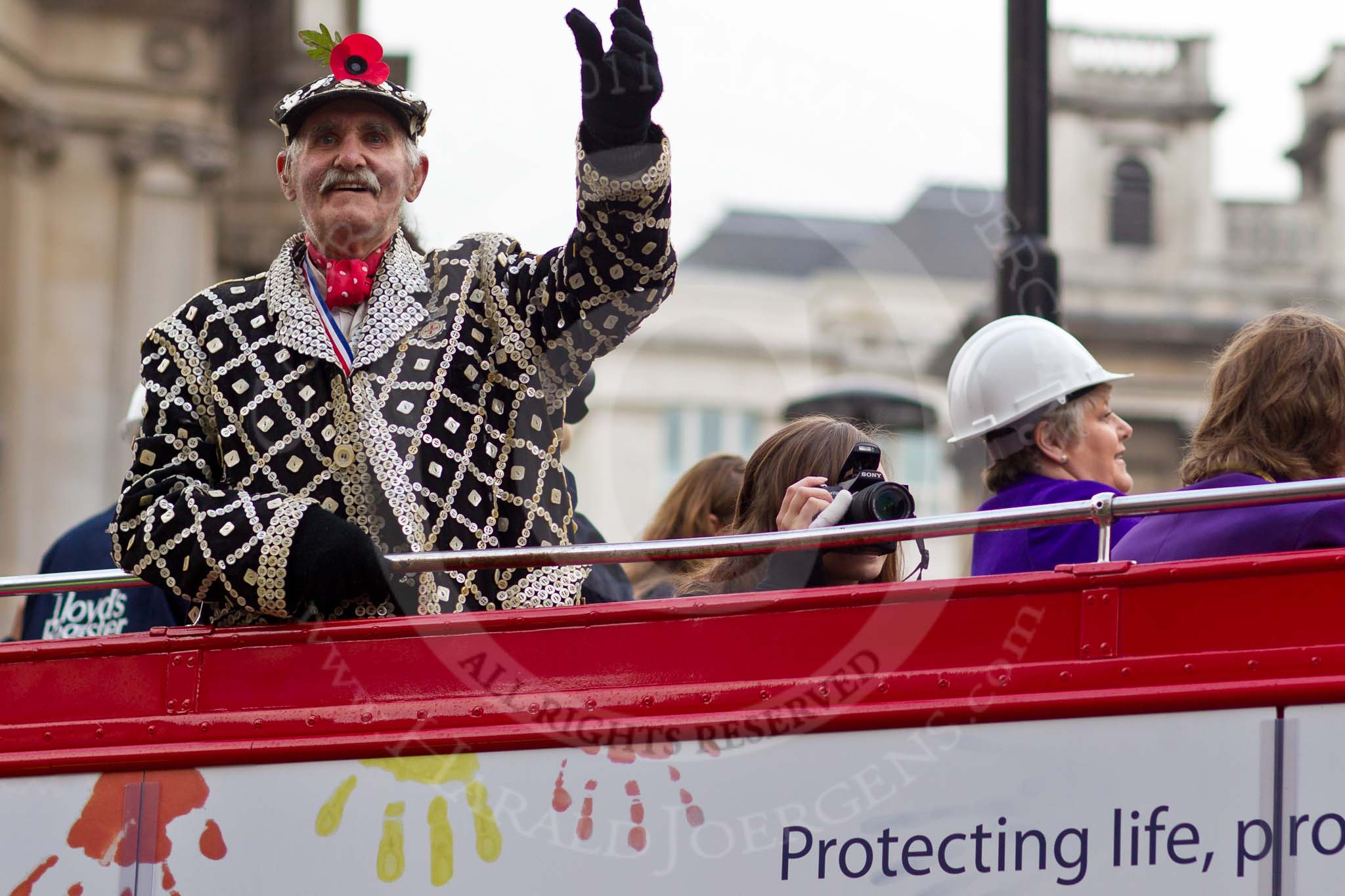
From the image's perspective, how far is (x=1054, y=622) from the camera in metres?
3.08

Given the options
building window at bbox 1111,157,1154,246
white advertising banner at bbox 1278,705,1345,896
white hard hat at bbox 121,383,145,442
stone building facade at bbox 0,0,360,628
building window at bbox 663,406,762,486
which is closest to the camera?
white advertising banner at bbox 1278,705,1345,896

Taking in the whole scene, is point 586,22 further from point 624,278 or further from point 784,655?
point 784,655

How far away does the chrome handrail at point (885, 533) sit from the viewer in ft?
9.53

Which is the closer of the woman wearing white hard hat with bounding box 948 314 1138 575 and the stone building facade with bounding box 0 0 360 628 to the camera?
the woman wearing white hard hat with bounding box 948 314 1138 575

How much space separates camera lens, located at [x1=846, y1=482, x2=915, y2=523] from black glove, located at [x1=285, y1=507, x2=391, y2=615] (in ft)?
2.95

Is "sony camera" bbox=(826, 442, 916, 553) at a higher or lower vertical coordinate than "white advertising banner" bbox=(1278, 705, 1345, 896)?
higher

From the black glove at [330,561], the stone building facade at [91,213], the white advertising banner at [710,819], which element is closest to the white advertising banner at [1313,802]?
the white advertising banner at [710,819]

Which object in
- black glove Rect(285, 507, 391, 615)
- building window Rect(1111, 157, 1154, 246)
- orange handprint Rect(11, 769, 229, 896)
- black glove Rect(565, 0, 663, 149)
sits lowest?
orange handprint Rect(11, 769, 229, 896)

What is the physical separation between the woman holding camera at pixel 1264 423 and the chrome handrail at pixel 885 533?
1.11ft

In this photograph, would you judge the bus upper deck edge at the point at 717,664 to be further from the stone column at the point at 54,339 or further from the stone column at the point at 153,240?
the stone column at the point at 153,240

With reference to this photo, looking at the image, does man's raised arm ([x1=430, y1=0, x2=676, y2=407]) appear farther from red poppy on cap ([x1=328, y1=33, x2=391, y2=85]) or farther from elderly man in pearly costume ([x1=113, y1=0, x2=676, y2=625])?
red poppy on cap ([x1=328, y1=33, x2=391, y2=85])

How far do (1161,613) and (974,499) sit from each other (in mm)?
24225

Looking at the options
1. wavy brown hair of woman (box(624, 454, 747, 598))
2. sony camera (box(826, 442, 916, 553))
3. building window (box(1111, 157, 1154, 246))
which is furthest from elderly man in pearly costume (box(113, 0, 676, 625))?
building window (box(1111, 157, 1154, 246))

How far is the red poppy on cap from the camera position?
150 inches
